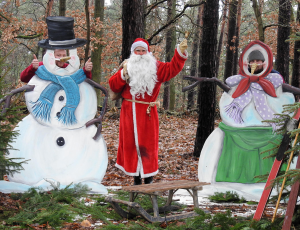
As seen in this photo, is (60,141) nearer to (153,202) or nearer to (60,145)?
(60,145)

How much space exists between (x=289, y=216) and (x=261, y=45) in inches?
130

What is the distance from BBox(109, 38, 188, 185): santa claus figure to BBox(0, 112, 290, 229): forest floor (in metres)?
0.81

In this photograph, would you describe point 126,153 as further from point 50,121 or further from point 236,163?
point 236,163

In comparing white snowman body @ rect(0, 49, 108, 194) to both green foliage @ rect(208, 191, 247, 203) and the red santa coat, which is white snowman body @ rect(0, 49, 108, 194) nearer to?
the red santa coat

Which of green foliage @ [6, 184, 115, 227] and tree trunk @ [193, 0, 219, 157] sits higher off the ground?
tree trunk @ [193, 0, 219, 157]

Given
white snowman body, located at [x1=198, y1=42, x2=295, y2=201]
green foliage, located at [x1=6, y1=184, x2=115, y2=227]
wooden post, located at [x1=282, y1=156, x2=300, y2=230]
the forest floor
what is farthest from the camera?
white snowman body, located at [x1=198, y1=42, x2=295, y2=201]

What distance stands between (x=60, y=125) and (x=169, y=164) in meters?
3.28

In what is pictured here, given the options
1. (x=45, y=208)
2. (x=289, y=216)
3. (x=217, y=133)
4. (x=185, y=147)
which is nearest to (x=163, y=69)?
(x=217, y=133)

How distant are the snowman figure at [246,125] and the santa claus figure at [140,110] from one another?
74cm

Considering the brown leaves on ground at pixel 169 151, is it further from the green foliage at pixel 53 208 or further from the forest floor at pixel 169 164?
the green foliage at pixel 53 208

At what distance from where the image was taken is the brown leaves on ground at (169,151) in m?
6.95

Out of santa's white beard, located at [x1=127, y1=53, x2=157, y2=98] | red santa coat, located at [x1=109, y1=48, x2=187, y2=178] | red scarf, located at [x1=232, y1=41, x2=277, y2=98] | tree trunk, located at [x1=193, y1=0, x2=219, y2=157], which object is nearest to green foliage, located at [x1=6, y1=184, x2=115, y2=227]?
red santa coat, located at [x1=109, y1=48, x2=187, y2=178]

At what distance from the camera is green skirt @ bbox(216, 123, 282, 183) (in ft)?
16.6

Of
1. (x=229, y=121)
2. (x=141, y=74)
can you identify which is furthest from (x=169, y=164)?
(x=141, y=74)
